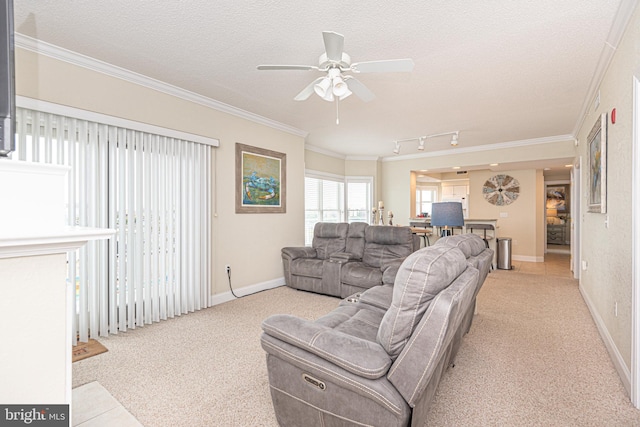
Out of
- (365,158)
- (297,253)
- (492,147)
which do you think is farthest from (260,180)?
(492,147)

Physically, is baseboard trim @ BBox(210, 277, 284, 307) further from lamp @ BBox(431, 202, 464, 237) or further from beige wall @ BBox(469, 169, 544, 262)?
beige wall @ BBox(469, 169, 544, 262)

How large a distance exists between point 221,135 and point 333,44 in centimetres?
250

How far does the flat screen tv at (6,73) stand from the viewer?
3.05 feet

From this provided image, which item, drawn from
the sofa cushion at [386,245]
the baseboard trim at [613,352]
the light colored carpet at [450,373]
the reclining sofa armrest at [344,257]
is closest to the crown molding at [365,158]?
the sofa cushion at [386,245]

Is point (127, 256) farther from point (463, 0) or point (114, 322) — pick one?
point (463, 0)

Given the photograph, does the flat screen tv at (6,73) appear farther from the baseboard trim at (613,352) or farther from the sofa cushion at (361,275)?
the sofa cushion at (361,275)

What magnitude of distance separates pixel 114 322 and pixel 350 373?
2734 millimetres

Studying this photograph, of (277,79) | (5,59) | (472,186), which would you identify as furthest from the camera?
(472,186)

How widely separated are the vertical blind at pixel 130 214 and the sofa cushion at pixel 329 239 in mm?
1849

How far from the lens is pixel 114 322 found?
119 inches

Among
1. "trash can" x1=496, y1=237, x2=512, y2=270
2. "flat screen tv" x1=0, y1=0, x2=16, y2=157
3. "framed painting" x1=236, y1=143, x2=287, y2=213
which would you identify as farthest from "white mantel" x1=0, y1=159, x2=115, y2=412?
"trash can" x1=496, y1=237, x2=512, y2=270

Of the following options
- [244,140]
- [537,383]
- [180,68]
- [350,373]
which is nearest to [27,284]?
[350,373]

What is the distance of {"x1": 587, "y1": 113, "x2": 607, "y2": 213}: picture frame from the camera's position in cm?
281

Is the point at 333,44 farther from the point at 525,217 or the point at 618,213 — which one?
the point at 525,217
